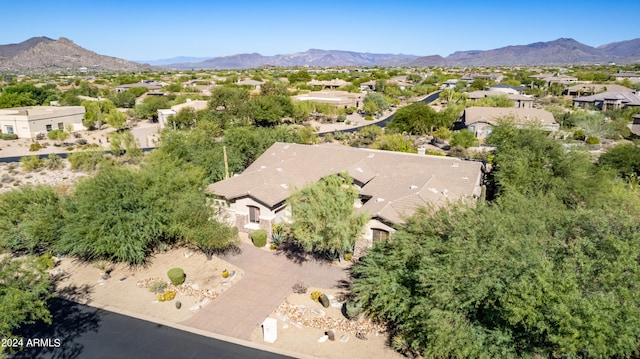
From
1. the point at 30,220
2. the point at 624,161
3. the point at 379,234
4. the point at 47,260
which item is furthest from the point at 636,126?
the point at 30,220

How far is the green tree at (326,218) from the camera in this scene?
25.1 metres

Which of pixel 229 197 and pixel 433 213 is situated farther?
pixel 229 197

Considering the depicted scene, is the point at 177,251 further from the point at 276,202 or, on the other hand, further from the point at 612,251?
the point at 612,251

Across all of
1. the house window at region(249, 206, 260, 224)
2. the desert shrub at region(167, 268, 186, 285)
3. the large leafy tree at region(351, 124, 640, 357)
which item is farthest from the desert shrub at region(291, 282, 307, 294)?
the house window at region(249, 206, 260, 224)

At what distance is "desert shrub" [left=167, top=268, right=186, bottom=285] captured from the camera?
25125mm

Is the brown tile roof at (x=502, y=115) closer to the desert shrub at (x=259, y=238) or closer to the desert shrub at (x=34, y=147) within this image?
the desert shrub at (x=259, y=238)

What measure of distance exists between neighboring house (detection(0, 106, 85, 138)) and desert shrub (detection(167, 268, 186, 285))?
214 ft

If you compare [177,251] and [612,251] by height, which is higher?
[612,251]

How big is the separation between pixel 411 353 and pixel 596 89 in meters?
129

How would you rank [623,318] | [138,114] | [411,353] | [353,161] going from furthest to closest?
[138,114]
[353,161]
[411,353]
[623,318]

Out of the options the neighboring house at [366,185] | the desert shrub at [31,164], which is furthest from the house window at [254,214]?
the desert shrub at [31,164]

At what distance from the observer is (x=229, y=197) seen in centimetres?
3206

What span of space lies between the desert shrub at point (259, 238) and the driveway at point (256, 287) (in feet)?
1.29

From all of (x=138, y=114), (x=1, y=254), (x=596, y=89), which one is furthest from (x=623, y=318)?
(x=596, y=89)
